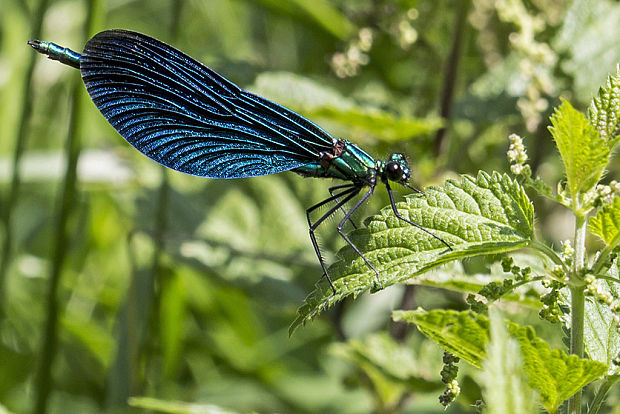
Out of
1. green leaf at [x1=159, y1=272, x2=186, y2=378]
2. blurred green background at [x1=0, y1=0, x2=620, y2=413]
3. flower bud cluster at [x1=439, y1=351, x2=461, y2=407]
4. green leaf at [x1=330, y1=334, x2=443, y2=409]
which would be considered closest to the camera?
flower bud cluster at [x1=439, y1=351, x2=461, y2=407]

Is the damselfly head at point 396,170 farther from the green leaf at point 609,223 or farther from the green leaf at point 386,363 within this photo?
the green leaf at point 609,223

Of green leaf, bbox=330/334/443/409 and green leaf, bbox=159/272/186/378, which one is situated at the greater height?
green leaf, bbox=159/272/186/378

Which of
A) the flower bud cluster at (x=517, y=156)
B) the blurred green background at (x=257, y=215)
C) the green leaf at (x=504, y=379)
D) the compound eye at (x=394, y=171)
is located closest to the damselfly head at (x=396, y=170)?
the compound eye at (x=394, y=171)

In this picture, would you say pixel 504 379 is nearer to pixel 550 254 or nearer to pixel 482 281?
pixel 550 254

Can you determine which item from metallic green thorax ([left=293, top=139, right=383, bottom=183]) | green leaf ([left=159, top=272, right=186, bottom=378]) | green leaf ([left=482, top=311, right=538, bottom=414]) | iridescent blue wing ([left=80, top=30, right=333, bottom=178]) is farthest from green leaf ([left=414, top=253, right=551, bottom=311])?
green leaf ([left=159, top=272, right=186, bottom=378])

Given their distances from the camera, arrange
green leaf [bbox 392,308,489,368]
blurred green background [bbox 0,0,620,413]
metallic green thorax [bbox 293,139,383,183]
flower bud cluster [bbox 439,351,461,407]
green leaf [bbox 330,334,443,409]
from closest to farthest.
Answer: green leaf [bbox 392,308,489,368] < flower bud cluster [bbox 439,351,461,407] < metallic green thorax [bbox 293,139,383,183] < green leaf [bbox 330,334,443,409] < blurred green background [bbox 0,0,620,413]

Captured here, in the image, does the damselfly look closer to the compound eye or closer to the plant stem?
the compound eye

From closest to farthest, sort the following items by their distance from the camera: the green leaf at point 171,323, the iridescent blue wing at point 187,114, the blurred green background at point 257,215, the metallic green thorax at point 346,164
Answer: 1. the iridescent blue wing at point 187,114
2. the metallic green thorax at point 346,164
3. the blurred green background at point 257,215
4. the green leaf at point 171,323

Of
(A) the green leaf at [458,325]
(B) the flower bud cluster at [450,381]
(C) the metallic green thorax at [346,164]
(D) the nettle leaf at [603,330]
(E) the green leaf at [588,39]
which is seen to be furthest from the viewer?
(E) the green leaf at [588,39]
